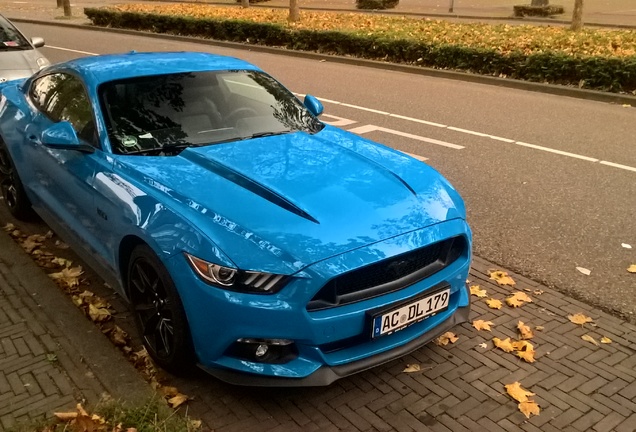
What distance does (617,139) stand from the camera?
8.56 meters

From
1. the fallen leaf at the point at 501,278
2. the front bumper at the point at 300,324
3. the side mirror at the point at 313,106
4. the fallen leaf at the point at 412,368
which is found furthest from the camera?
the side mirror at the point at 313,106

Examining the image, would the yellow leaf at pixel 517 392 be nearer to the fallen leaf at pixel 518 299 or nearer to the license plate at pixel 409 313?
the license plate at pixel 409 313

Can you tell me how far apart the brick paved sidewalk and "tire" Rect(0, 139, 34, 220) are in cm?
128

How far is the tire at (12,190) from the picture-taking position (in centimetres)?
545

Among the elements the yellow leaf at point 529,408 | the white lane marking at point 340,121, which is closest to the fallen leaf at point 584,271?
the yellow leaf at point 529,408

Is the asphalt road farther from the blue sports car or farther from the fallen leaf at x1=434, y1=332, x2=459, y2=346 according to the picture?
the blue sports car

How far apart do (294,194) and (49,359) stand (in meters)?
1.65

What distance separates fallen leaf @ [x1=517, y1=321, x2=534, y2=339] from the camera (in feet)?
13.1

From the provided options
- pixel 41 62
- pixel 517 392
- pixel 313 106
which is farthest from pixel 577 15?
pixel 517 392

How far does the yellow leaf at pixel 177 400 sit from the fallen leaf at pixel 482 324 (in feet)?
Answer: 6.27

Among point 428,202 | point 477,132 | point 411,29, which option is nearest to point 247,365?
A: point 428,202

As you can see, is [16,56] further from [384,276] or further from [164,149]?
[384,276]

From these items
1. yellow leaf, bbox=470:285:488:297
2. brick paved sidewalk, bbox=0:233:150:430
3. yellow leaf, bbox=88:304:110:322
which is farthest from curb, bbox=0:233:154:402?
yellow leaf, bbox=470:285:488:297

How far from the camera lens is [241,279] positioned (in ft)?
9.83
